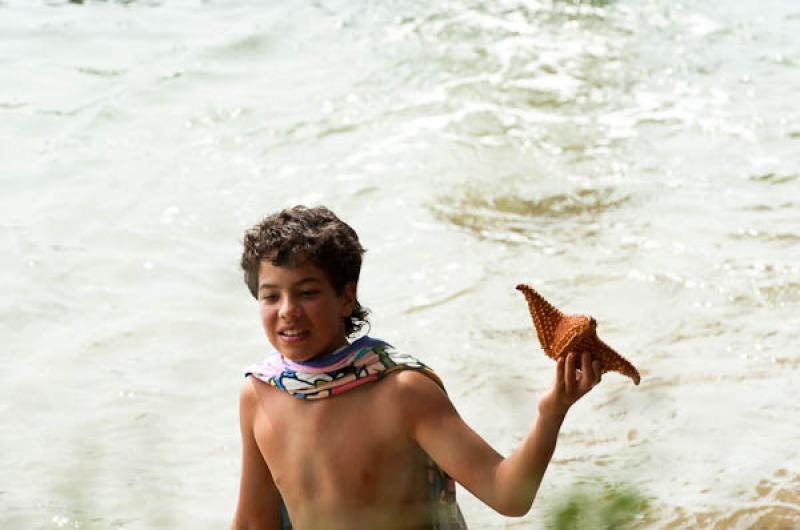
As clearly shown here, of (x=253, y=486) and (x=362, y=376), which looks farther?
(x=253, y=486)

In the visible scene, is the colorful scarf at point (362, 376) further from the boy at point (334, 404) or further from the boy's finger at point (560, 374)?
the boy's finger at point (560, 374)

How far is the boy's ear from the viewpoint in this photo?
298 cm

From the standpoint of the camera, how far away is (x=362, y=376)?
113 inches

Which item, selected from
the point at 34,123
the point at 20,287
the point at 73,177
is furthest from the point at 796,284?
the point at 34,123

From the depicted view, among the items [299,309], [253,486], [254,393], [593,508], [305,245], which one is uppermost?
[593,508]

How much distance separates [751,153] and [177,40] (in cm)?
518

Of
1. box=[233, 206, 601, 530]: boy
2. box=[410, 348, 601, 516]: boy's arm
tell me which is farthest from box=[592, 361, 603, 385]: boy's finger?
box=[233, 206, 601, 530]: boy

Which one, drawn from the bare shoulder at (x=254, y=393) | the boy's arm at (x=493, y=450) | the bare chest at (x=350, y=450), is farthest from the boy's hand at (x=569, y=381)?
the bare shoulder at (x=254, y=393)

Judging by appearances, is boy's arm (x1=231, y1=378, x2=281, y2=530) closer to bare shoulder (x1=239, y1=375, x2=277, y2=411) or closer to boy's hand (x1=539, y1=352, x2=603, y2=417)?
bare shoulder (x1=239, y1=375, x2=277, y2=411)

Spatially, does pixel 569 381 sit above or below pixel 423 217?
above

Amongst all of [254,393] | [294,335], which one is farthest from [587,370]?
[254,393]

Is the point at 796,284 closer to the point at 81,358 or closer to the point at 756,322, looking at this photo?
the point at 756,322

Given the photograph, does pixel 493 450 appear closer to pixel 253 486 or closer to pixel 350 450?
pixel 350 450

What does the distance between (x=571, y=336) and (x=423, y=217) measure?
561 cm
